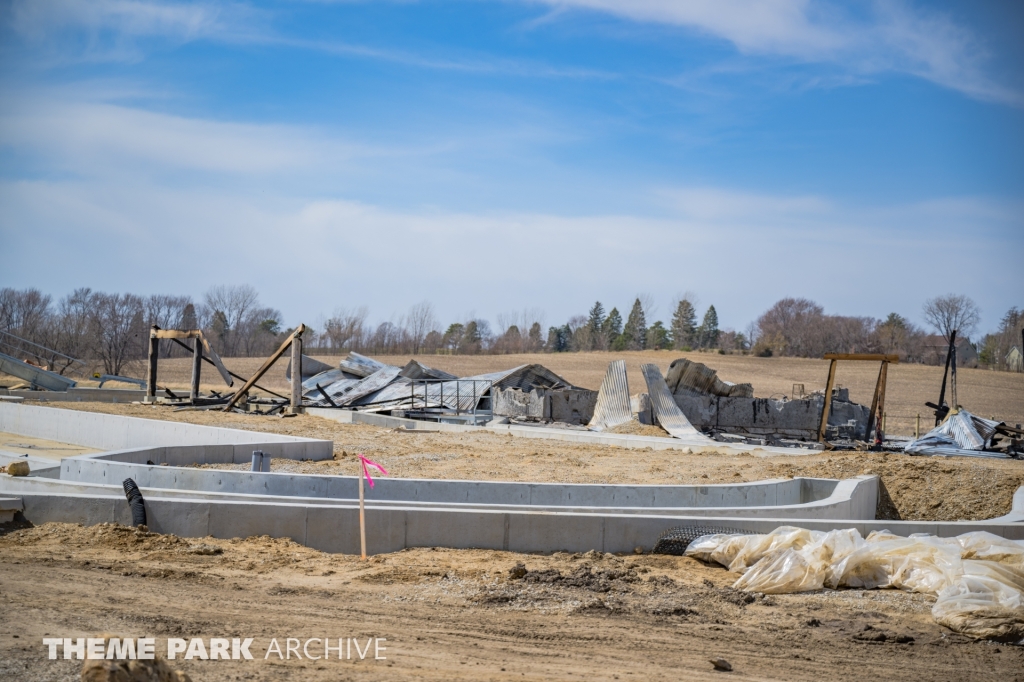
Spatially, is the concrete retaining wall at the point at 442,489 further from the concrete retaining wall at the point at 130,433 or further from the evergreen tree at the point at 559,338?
the evergreen tree at the point at 559,338

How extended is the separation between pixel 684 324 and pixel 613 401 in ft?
231

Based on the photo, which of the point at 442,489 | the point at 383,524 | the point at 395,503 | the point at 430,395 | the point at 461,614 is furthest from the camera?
the point at 430,395

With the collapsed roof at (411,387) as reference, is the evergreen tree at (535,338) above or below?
above

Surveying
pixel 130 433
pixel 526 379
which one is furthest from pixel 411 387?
pixel 130 433

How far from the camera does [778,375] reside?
197 feet

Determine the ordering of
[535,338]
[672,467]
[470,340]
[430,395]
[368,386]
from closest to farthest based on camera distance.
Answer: [672,467] → [430,395] → [368,386] → [470,340] → [535,338]

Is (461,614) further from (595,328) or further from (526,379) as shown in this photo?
(595,328)

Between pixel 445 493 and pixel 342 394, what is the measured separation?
2184cm

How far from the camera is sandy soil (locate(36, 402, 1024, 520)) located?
44.5ft

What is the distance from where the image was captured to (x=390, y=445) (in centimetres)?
1867

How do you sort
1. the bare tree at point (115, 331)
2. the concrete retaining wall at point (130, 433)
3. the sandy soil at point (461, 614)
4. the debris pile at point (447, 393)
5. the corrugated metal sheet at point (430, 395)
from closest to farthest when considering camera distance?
the sandy soil at point (461, 614) < the concrete retaining wall at point (130, 433) < the debris pile at point (447, 393) < the corrugated metal sheet at point (430, 395) < the bare tree at point (115, 331)

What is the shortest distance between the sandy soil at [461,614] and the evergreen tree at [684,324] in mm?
85242

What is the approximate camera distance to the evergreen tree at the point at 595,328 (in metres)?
88.6

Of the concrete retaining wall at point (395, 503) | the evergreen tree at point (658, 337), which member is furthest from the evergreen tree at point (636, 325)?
the concrete retaining wall at point (395, 503)
